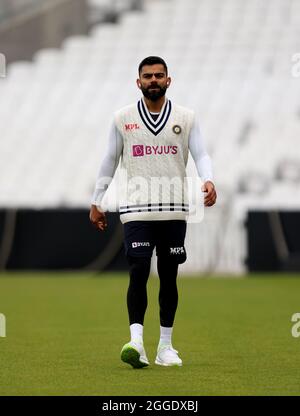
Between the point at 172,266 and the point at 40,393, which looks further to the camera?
the point at 172,266

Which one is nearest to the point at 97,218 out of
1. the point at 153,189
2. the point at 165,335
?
the point at 153,189

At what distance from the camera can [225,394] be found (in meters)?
6.48

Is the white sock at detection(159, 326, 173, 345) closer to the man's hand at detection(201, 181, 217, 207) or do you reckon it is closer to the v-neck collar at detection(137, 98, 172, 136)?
the man's hand at detection(201, 181, 217, 207)

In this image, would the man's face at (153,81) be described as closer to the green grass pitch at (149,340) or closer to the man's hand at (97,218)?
the man's hand at (97,218)

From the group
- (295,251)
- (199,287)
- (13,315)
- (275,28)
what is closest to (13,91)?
(275,28)

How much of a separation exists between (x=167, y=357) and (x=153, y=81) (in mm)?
1636

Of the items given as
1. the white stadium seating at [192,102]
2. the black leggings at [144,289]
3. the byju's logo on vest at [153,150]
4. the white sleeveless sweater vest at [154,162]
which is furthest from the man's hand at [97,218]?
the white stadium seating at [192,102]

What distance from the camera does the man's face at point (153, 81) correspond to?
7582 mm

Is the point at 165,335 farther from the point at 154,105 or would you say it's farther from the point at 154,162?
the point at 154,105

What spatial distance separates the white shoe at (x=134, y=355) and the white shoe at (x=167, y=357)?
0.21 m

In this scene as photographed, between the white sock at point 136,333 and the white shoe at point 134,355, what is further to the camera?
the white sock at point 136,333

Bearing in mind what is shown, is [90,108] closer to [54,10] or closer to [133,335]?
[54,10]

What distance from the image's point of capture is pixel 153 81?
760 centimetres

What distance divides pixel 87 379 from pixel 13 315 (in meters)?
4.97
